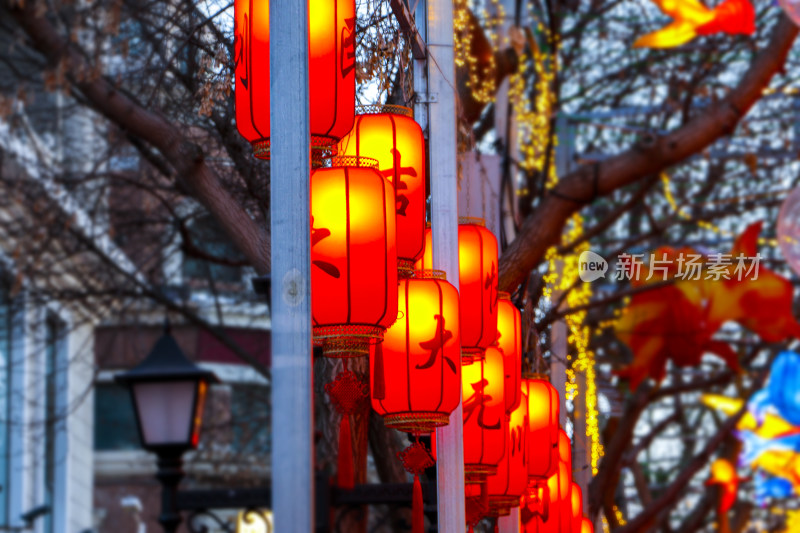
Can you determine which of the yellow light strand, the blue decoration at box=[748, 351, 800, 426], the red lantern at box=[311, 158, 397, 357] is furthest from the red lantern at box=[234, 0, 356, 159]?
the blue decoration at box=[748, 351, 800, 426]

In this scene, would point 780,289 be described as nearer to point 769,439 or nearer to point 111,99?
point 769,439

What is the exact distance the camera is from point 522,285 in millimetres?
8203

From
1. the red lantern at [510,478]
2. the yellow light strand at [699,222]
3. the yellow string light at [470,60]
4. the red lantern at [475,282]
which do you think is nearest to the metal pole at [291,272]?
the red lantern at [475,282]

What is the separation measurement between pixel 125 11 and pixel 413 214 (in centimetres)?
589

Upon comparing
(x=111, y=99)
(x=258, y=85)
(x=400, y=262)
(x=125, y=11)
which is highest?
(x=125, y=11)

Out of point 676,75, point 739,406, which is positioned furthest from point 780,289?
point 676,75

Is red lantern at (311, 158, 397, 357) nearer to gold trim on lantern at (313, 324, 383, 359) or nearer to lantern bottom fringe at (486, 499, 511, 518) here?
gold trim on lantern at (313, 324, 383, 359)

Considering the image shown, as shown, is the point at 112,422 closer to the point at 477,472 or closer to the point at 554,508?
the point at 554,508

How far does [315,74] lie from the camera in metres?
4.70

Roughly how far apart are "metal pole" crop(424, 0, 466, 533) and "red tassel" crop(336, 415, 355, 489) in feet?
1.57

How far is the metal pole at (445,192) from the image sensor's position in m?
5.86

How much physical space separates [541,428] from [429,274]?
2.34m

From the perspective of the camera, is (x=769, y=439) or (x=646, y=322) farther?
(x=769, y=439)

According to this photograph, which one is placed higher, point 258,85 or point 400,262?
point 258,85
